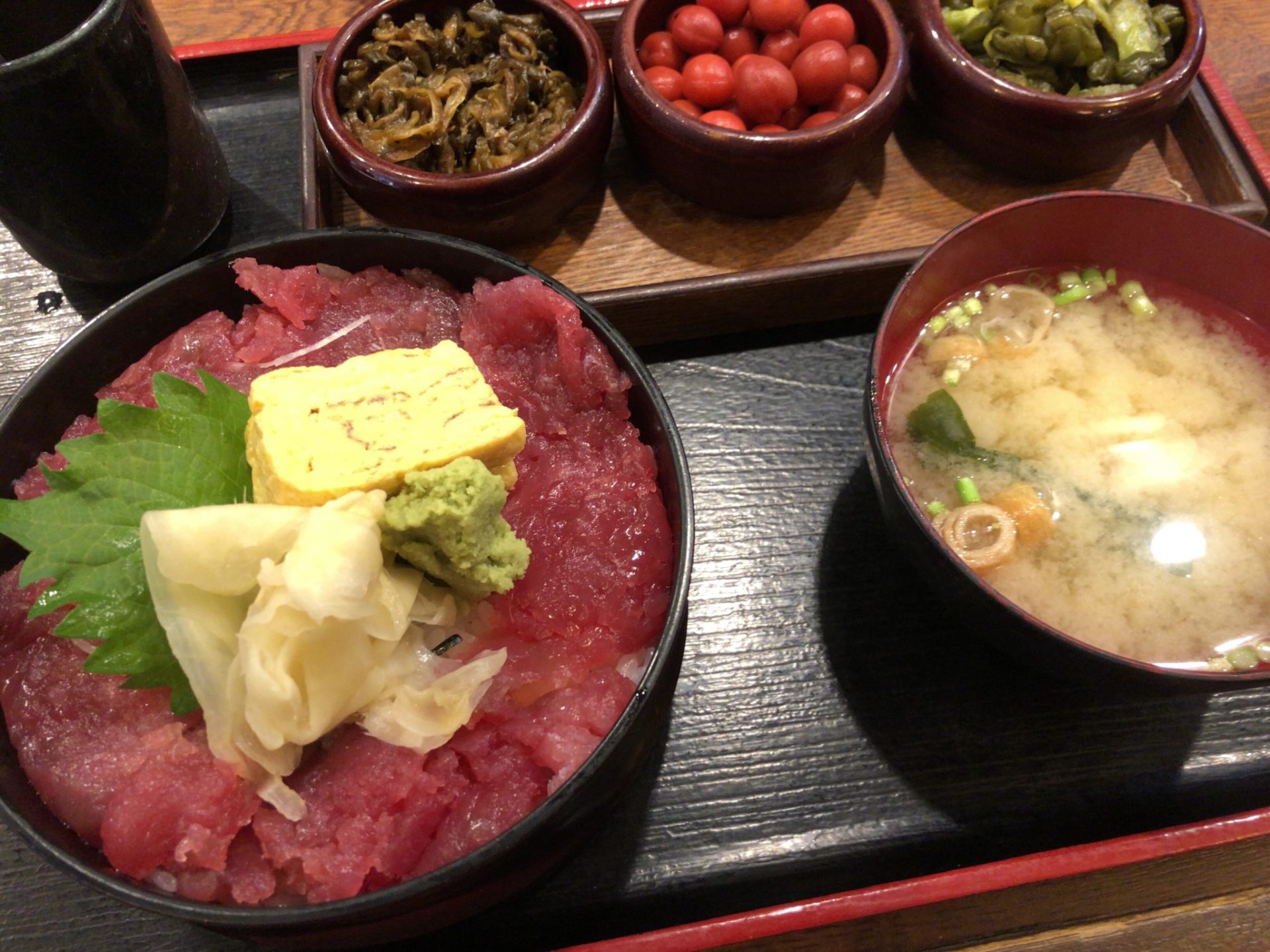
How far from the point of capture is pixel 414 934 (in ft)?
4.09

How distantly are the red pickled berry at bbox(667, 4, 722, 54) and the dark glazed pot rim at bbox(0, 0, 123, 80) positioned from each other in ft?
3.90

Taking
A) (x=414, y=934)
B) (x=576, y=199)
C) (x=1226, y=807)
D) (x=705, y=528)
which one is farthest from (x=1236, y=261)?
(x=414, y=934)

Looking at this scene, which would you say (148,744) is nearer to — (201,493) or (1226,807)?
(201,493)

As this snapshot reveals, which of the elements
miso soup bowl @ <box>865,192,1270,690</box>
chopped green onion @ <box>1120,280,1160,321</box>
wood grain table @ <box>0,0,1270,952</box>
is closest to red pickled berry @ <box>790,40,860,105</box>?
miso soup bowl @ <box>865,192,1270,690</box>

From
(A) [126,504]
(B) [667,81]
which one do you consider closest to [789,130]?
(B) [667,81]

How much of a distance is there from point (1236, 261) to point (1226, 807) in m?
1.02

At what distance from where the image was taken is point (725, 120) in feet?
6.32

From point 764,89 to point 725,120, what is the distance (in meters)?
0.12

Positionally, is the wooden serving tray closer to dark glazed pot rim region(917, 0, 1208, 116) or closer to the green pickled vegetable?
dark glazed pot rim region(917, 0, 1208, 116)

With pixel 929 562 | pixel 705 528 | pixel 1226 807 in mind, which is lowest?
pixel 1226 807

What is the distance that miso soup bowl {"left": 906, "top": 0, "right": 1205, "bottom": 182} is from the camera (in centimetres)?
187

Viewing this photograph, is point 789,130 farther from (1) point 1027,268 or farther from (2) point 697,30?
(1) point 1027,268

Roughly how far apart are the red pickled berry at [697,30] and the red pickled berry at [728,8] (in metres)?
0.02

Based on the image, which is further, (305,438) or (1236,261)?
(1236,261)
